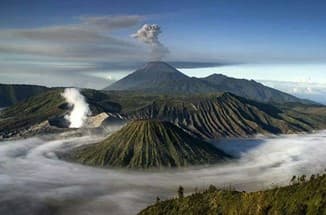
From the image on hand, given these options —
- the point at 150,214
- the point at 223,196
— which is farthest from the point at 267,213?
the point at 150,214

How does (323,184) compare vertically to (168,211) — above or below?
above

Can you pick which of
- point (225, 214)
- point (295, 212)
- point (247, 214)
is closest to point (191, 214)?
point (225, 214)

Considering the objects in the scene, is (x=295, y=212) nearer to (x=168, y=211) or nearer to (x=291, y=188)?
(x=291, y=188)

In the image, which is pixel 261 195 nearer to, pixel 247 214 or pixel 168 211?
pixel 247 214

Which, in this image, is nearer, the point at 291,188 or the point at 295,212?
the point at 295,212

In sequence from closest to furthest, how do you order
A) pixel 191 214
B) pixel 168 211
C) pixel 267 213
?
1. pixel 267 213
2. pixel 191 214
3. pixel 168 211

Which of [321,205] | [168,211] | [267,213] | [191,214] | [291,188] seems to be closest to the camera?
[321,205]
